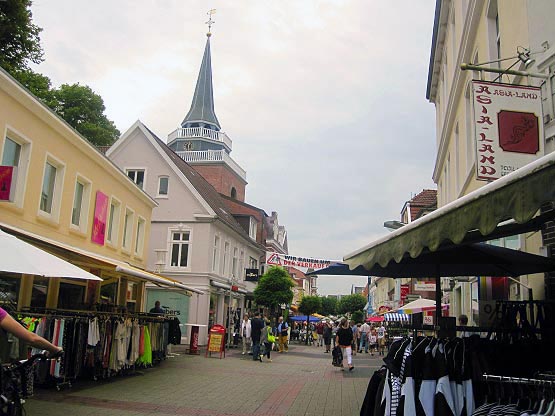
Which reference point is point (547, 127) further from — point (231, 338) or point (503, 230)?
point (231, 338)

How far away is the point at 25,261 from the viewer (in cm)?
760

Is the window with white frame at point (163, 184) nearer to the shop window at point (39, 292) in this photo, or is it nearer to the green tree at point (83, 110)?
the green tree at point (83, 110)

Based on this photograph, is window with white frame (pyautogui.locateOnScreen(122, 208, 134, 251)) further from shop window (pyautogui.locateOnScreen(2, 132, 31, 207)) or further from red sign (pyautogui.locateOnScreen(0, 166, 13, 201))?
red sign (pyautogui.locateOnScreen(0, 166, 13, 201))

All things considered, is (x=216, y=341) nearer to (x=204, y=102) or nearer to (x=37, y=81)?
(x=37, y=81)

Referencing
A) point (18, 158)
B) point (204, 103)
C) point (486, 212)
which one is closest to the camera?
point (486, 212)

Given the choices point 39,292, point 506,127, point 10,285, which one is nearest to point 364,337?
point 39,292

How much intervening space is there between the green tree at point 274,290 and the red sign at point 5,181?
21460 mm

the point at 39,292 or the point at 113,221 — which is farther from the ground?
the point at 113,221

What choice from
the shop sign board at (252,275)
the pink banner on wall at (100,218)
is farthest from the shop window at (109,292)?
the shop sign board at (252,275)

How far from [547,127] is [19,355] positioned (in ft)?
27.3

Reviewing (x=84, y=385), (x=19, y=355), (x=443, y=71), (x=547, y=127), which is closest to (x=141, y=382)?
(x=84, y=385)

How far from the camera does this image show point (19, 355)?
819 cm

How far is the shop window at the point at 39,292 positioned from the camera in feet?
46.8

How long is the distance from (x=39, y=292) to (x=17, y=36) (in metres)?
13.7
